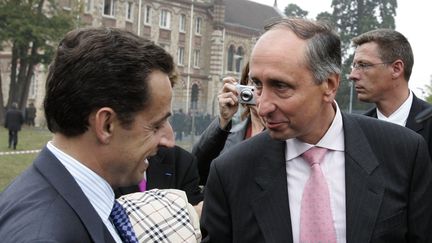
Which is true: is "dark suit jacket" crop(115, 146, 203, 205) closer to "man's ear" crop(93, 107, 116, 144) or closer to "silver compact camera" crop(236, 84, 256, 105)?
"silver compact camera" crop(236, 84, 256, 105)

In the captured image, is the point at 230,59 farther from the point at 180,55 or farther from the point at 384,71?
the point at 384,71

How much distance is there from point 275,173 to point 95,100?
43.0 inches

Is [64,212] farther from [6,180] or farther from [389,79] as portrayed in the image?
[6,180]

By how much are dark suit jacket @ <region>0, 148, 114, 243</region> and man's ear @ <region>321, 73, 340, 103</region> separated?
4.04 ft

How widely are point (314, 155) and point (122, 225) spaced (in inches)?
40.2

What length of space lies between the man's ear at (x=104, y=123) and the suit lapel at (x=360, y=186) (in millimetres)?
1162

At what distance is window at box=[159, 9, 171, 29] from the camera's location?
2319 inches

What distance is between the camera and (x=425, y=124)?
4230 millimetres

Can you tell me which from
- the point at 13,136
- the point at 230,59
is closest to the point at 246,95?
the point at 13,136

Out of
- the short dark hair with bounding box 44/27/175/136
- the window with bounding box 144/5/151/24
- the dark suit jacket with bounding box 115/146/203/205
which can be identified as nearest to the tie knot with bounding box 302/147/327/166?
the short dark hair with bounding box 44/27/175/136

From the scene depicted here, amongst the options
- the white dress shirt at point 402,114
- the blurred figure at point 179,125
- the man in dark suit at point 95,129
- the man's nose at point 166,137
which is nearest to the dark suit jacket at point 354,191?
the man's nose at point 166,137

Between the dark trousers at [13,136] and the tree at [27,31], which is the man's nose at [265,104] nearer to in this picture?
the dark trousers at [13,136]

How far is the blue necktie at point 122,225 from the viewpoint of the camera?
2.09 m

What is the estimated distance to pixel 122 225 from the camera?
211 cm
